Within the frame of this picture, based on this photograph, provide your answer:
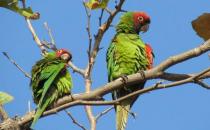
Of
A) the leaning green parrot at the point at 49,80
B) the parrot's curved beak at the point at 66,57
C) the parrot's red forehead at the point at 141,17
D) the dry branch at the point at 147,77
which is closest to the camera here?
the dry branch at the point at 147,77

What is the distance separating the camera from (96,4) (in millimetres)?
3283

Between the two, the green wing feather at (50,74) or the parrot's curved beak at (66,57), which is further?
the parrot's curved beak at (66,57)

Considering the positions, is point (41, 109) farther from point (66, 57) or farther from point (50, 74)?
point (66, 57)

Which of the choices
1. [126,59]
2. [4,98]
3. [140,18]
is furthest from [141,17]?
[4,98]

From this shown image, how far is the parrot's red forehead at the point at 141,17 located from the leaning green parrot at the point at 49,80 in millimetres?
1241

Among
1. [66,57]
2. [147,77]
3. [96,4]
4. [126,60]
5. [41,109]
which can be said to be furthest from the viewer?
[66,57]

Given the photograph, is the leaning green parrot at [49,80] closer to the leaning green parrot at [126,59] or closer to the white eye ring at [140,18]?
the leaning green parrot at [126,59]

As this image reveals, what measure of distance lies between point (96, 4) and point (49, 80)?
1199mm

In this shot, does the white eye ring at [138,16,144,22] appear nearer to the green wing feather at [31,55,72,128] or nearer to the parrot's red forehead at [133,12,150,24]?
the parrot's red forehead at [133,12,150,24]

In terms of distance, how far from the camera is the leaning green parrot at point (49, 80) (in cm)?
400

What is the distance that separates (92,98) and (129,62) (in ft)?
5.61

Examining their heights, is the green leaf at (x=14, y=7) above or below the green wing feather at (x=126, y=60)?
above

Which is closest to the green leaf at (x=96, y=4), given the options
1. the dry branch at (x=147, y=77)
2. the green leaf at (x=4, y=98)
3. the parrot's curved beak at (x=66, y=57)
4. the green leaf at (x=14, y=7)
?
the dry branch at (x=147, y=77)

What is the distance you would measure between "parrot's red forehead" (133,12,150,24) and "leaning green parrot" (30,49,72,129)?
1241 millimetres
